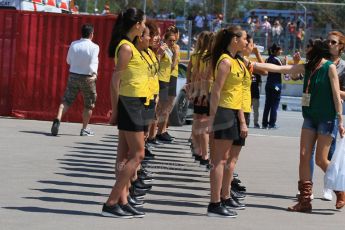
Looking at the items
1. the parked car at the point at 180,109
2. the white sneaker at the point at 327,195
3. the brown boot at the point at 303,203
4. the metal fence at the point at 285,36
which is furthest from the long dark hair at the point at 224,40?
the metal fence at the point at 285,36

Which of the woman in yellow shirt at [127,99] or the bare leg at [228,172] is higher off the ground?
the woman in yellow shirt at [127,99]

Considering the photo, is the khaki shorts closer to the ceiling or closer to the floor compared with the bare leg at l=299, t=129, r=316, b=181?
closer to the floor

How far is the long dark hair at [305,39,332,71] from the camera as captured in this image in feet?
34.6

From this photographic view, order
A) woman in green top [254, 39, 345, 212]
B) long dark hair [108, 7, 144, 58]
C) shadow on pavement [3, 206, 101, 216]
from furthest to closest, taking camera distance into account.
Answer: woman in green top [254, 39, 345, 212] → shadow on pavement [3, 206, 101, 216] → long dark hair [108, 7, 144, 58]

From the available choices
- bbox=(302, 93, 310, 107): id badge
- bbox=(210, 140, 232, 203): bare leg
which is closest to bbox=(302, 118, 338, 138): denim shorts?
bbox=(302, 93, 310, 107): id badge

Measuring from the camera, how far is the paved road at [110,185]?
9273mm

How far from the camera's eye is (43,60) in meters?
20.3

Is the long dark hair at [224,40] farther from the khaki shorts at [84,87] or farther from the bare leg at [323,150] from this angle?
the khaki shorts at [84,87]

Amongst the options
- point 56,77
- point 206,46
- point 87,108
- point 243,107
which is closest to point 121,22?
point 243,107

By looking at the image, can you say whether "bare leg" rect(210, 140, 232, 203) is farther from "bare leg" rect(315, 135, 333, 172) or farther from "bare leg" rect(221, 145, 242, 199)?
"bare leg" rect(315, 135, 333, 172)

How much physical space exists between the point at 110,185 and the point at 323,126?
2.76 metres

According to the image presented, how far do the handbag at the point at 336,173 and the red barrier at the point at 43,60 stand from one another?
381 inches

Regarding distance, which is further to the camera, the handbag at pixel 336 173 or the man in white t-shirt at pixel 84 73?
the man in white t-shirt at pixel 84 73

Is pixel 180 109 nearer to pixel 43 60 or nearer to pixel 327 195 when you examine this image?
pixel 43 60
